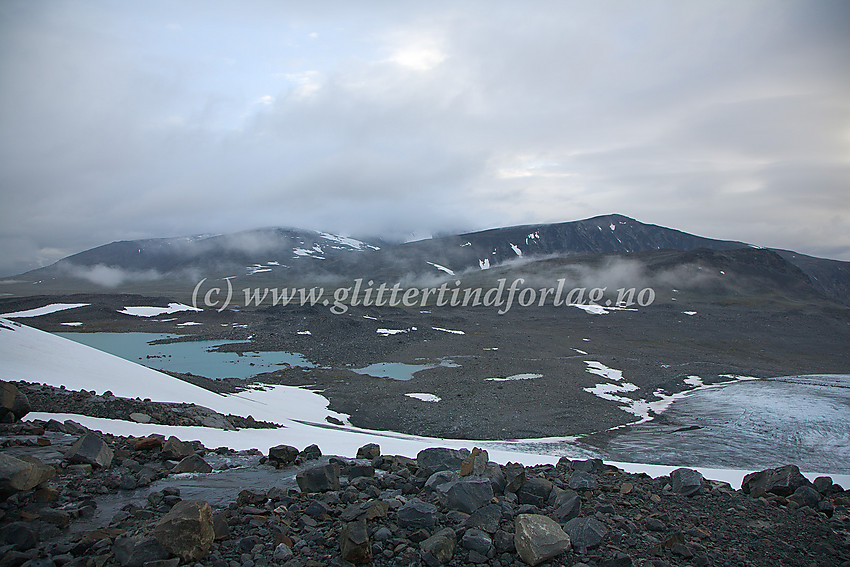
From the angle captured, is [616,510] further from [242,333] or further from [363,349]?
[242,333]

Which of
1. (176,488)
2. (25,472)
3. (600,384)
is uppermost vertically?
(25,472)

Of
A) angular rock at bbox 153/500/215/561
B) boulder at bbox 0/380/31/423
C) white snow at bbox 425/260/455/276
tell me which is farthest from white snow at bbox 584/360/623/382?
white snow at bbox 425/260/455/276

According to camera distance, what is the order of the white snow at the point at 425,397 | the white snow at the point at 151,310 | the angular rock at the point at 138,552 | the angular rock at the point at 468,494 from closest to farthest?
the angular rock at the point at 138,552, the angular rock at the point at 468,494, the white snow at the point at 425,397, the white snow at the point at 151,310

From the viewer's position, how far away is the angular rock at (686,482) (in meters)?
6.96

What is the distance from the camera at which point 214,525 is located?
183 inches

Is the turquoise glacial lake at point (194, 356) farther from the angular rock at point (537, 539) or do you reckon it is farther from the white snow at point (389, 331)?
the angular rock at point (537, 539)

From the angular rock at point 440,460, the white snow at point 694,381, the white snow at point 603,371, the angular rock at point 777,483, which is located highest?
the angular rock at point 440,460

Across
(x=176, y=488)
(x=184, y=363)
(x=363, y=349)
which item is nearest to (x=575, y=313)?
(x=363, y=349)

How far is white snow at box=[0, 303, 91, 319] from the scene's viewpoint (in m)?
60.4

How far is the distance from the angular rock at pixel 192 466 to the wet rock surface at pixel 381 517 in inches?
1.9

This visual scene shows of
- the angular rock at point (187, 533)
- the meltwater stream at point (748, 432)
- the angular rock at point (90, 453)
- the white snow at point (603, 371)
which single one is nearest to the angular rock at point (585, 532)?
the angular rock at point (187, 533)

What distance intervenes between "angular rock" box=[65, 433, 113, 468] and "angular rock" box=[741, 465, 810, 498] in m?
9.66

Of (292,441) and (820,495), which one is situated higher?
(820,495)

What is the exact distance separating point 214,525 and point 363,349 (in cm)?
3979
